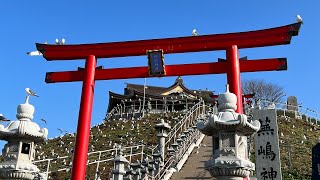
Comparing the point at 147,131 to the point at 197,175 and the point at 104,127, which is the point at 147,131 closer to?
the point at 104,127

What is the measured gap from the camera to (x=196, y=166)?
13.5m

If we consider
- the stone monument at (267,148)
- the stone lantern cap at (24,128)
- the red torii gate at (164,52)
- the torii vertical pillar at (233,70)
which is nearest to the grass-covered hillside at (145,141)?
the stone monument at (267,148)

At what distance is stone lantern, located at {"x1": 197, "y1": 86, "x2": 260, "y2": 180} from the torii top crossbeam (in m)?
6.36

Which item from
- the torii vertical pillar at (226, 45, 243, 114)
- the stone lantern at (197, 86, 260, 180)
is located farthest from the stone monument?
the stone lantern at (197, 86, 260, 180)

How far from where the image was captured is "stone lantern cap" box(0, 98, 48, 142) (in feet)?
25.2

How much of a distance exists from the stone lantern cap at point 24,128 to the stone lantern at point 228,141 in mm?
3404

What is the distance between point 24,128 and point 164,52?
21.8 feet

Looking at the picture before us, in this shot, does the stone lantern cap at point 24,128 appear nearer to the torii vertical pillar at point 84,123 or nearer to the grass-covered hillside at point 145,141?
the torii vertical pillar at point 84,123

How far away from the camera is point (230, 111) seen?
6699 millimetres

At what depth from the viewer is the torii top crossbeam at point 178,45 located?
12.7m

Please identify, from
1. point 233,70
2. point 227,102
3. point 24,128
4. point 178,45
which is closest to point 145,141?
point 178,45

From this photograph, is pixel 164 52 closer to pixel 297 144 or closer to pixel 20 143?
pixel 20 143

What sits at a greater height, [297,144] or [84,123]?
[297,144]

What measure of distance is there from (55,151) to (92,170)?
8115mm
